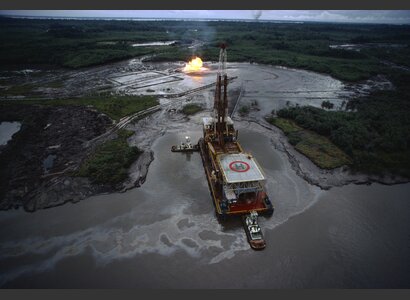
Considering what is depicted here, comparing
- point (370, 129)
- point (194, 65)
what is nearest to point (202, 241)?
point (370, 129)

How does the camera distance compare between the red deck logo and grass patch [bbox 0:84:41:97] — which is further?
grass patch [bbox 0:84:41:97]

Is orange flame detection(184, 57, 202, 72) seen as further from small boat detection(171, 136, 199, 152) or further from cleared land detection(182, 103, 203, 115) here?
small boat detection(171, 136, 199, 152)

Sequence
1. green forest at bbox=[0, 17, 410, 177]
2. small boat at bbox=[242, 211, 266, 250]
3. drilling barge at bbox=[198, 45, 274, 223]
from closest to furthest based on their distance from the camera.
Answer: small boat at bbox=[242, 211, 266, 250]
drilling barge at bbox=[198, 45, 274, 223]
green forest at bbox=[0, 17, 410, 177]

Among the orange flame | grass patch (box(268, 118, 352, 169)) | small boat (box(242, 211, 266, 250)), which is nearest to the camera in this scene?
small boat (box(242, 211, 266, 250))

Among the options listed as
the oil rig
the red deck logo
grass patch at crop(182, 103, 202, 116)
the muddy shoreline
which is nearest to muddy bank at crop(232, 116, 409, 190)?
the muddy shoreline

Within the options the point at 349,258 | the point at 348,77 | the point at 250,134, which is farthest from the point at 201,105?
the point at 348,77

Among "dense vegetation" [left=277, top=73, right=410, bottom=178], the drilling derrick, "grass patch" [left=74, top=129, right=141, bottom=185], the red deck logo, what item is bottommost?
"grass patch" [left=74, top=129, right=141, bottom=185]
